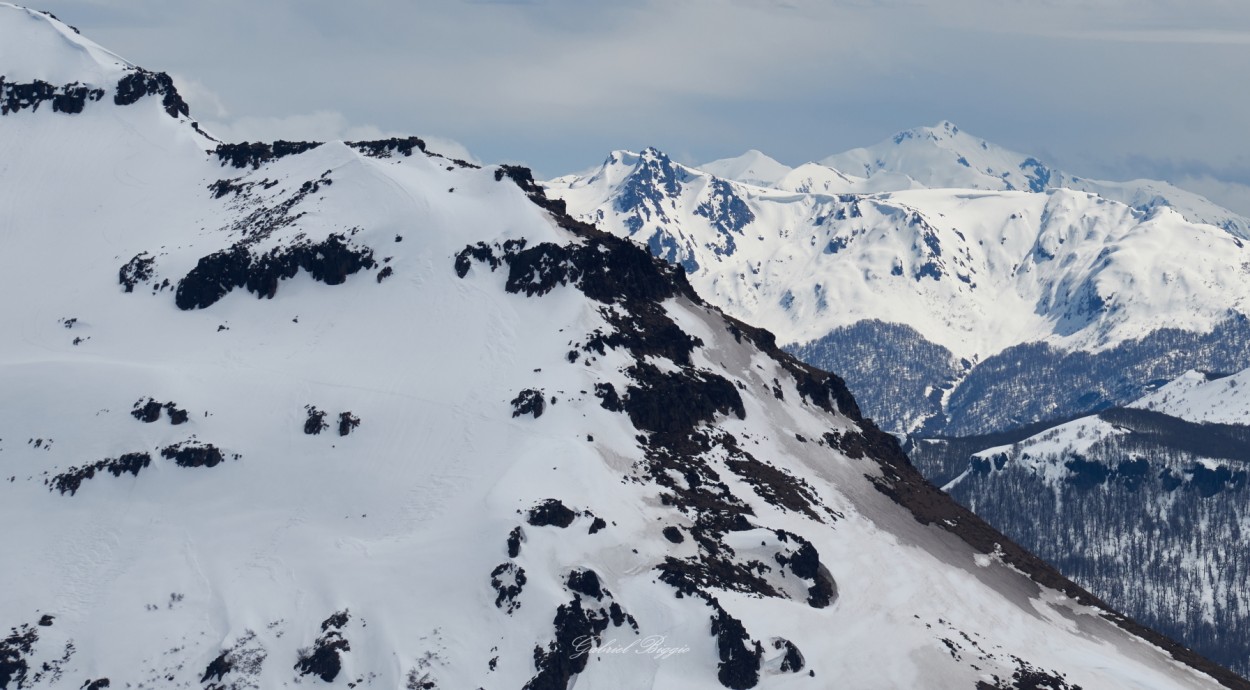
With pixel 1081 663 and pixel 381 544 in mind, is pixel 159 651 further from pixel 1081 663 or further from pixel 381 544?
pixel 1081 663

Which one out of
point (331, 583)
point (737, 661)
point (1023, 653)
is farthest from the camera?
point (1023, 653)

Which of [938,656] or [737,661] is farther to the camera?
[938,656]

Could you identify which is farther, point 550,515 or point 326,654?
point 550,515

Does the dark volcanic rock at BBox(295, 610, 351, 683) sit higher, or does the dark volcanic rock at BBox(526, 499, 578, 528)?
the dark volcanic rock at BBox(526, 499, 578, 528)

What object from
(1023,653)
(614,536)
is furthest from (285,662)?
(1023,653)

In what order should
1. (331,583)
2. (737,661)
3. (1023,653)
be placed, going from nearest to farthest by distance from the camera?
(737,661) < (331,583) < (1023,653)

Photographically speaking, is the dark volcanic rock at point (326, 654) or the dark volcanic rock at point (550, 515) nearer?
the dark volcanic rock at point (326, 654)

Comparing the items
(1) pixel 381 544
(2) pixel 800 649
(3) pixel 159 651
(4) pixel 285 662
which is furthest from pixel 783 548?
(3) pixel 159 651

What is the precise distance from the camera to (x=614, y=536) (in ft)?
626

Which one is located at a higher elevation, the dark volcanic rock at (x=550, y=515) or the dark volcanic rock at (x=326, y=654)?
the dark volcanic rock at (x=550, y=515)

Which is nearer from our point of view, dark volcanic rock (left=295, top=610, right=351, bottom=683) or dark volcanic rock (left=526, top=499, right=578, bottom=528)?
dark volcanic rock (left=295, top=610, right=351, bottom=683)

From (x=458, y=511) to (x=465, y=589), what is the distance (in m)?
16.0

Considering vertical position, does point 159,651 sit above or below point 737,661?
below

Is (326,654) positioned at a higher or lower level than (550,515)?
lower
